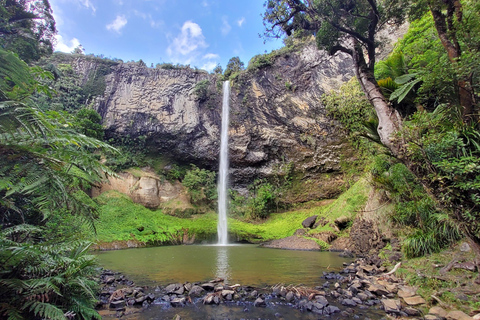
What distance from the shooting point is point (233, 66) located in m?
25.2

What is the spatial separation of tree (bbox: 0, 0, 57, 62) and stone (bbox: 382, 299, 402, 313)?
659 inches

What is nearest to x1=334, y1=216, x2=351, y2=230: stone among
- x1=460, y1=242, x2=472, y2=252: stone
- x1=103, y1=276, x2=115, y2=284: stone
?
x1=460, y1=242, x2=472, y2=252: stone

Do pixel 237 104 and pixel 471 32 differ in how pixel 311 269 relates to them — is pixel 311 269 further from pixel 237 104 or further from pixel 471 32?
pixel 237 104

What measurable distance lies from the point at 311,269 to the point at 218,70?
23858mm

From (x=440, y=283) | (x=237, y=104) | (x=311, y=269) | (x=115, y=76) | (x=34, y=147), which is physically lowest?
(x=311, y=269)

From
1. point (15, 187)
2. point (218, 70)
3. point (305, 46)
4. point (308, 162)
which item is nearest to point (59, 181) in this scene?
→ point (15, 187)

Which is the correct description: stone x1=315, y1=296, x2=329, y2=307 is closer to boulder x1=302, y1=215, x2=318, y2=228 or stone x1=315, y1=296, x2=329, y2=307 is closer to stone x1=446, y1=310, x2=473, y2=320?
stone x1=446, y1=310, x2=473, y2=320

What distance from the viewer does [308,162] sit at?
1977 centimetres

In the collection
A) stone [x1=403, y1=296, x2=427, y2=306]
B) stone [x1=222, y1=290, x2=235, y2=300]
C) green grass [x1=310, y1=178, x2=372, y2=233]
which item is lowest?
stone [x1=222, y1=290, x2=235, y2=300]

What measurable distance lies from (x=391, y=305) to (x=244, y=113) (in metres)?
18.2

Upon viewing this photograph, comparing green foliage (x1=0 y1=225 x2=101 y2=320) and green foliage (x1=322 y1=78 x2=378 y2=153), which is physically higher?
green foliage (x1=322 y1=78 x2=378 y2=153)

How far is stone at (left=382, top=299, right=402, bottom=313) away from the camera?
3613 mm

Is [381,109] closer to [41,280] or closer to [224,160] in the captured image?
[41,280]

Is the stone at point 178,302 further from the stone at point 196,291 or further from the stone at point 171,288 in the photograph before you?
the stone at point 171,288
